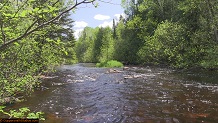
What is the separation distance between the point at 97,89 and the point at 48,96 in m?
4.10

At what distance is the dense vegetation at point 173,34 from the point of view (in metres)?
24.5

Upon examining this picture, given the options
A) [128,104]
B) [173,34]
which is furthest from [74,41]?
[128,104]

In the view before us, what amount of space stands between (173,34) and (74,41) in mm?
17930

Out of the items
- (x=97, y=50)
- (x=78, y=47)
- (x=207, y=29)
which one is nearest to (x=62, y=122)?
(x=207, y=29)

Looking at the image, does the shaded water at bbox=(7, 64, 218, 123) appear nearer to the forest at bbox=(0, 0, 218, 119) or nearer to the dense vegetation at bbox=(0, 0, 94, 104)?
the forest at bbox=(0, 0, 218, 119)

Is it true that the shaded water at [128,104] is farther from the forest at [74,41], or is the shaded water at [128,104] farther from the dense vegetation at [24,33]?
the dense vegetation at [24,33]

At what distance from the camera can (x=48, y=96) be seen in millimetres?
16172

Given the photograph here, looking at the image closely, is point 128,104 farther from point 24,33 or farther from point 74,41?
point 74,41

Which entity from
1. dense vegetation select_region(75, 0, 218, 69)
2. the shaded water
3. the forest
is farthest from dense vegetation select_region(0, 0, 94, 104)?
dense vegetation select_region(75, 0, 218, 69)

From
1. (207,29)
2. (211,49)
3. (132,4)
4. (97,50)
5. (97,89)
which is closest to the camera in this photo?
(97,89)

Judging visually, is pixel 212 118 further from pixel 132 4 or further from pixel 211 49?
pixel 132 4

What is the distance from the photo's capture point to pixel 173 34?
97.7ft

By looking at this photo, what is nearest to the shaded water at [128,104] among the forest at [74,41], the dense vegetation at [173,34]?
the forest at [74,41]

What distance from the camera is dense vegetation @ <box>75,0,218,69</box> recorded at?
80.5 ft
